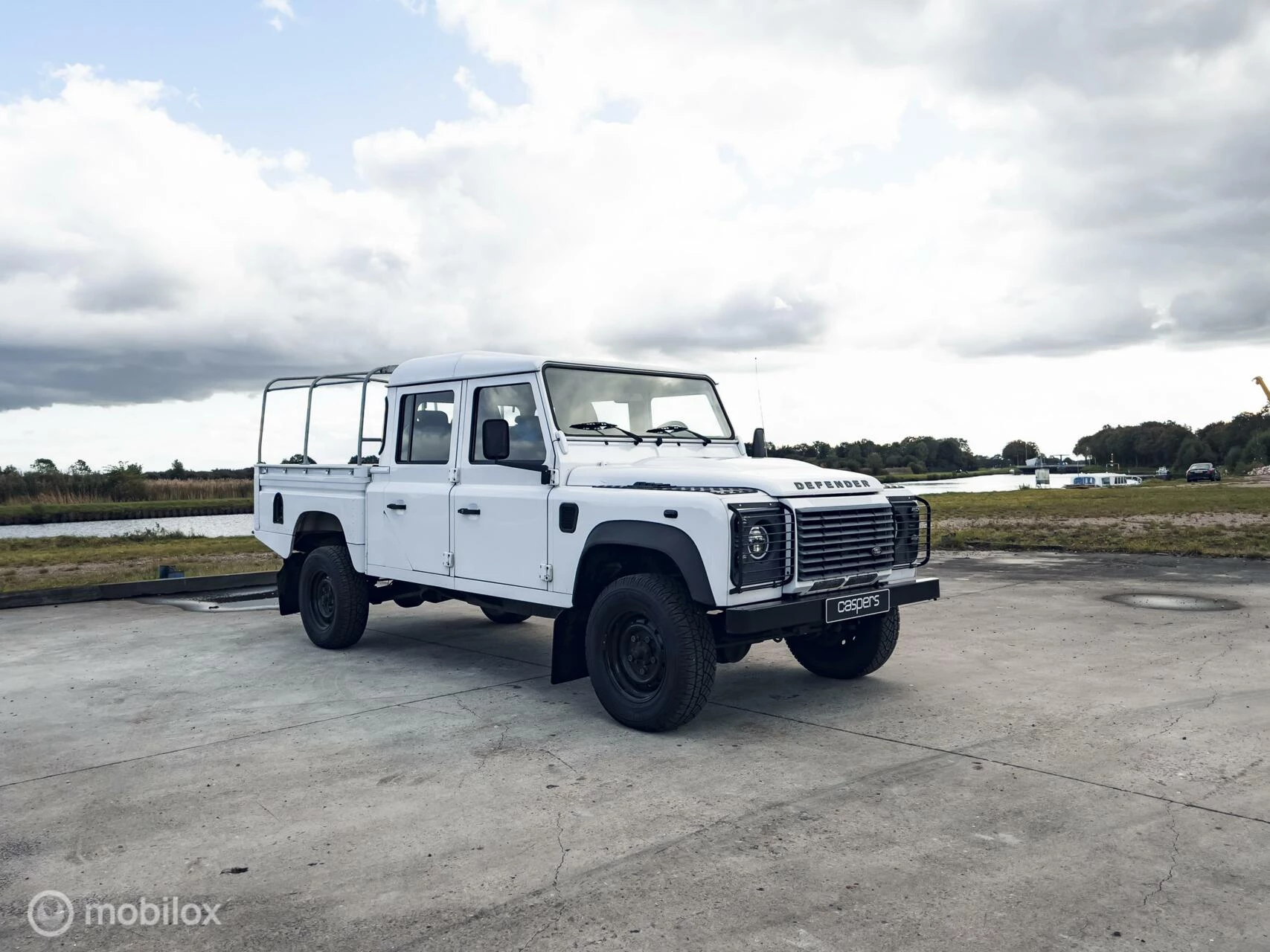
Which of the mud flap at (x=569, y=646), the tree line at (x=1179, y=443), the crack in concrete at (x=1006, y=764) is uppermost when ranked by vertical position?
the tree line at (x=1179, y=443)

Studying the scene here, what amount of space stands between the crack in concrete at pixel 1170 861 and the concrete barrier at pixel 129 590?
11.9 m

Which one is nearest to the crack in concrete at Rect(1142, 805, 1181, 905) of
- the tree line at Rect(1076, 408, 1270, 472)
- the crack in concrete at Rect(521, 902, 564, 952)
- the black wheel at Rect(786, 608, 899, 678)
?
the crack in concrete at Rect(521, 902, 564, 952)

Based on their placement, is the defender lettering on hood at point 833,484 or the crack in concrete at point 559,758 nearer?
the crack in concrete at point 559,758

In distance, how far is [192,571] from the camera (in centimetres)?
1589

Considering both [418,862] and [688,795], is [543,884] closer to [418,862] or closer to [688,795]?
[418,862]

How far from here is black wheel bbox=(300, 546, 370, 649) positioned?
8266 mm

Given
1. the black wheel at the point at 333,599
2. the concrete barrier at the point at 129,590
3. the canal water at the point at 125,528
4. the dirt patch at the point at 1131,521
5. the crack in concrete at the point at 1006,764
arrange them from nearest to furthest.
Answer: the crack in concrete at the point at 1006,764 → the black wheel at the point at 333,599 → the concrete barrier at the point at 129,590 → the dirt patch at the point at 1131,521 → the canal water at the point at 125,528

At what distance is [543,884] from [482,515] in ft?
11.8

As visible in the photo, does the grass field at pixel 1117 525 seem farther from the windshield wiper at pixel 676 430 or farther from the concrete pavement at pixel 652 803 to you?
the windshield wiper at pixel 676 430

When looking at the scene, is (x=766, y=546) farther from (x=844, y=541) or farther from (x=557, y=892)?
(x=557, y=892)

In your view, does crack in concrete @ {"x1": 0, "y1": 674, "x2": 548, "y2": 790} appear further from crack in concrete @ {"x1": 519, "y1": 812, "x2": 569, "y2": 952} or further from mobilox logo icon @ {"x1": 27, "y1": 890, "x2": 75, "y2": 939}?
crack in concrete @ {"x1": 519, "y1": 812, "x2": 569, "y2": 952}

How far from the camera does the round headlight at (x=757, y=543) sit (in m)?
5.34

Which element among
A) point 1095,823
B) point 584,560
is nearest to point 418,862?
point 584,560

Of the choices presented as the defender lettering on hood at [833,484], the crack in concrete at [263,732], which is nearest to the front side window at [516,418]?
the crack in concrete at [263,732]
